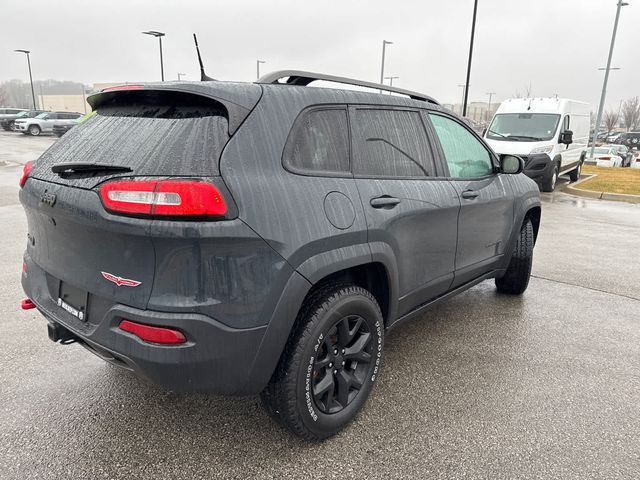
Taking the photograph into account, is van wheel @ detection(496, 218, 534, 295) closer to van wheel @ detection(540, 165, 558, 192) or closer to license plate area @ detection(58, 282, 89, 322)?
license plate area @ detection(58, 282, 89, 322)

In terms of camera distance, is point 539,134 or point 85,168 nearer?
point 85,168

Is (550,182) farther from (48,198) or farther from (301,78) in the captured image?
(48,198)

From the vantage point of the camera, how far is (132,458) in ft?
7.50

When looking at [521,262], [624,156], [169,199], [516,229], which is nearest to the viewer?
[169,199]

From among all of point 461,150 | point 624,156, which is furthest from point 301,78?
point 624,156

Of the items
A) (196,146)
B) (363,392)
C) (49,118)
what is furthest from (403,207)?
(49,118)

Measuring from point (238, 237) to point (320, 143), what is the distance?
734 mm

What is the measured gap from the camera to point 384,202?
8.45ft

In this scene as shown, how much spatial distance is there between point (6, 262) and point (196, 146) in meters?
4.28

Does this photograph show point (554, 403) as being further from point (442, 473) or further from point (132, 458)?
point (132, 458)

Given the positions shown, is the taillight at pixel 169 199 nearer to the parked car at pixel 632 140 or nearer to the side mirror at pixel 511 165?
the side mirror at pixel 511 165

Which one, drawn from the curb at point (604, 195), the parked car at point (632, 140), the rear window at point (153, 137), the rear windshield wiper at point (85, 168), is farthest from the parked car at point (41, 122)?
the parked car at point (632, 140)

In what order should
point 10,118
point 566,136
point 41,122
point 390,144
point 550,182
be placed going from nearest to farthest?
point 390,144
point 566,136
point 550,182
point 41,122
point 10,118

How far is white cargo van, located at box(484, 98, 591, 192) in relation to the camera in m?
11.7
